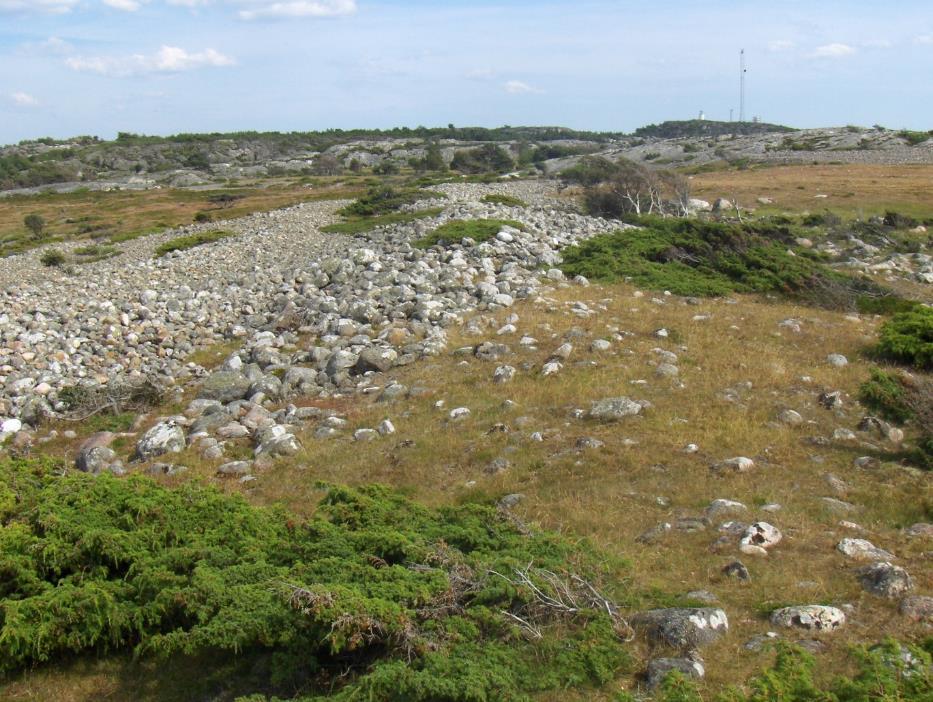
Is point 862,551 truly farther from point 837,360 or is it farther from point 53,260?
point 53,260

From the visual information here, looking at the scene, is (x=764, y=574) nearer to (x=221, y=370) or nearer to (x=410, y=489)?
(x=410, y=489)

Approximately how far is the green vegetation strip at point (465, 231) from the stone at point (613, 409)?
10.9m

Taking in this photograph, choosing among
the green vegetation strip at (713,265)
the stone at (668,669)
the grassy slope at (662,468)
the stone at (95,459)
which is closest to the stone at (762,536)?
the grassy slope at (662,468)

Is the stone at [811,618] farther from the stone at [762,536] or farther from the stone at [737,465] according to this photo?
the stone at [737,465]

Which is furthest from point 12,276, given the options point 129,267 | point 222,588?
point 222,588

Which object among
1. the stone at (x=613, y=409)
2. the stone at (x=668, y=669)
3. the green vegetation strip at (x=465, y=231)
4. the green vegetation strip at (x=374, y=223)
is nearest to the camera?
the stone at (x=668, y=669)

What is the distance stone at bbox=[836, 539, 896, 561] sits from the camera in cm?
595

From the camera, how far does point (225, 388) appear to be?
1157 cm

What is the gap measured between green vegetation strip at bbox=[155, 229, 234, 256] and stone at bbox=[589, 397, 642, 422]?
69.5 feet

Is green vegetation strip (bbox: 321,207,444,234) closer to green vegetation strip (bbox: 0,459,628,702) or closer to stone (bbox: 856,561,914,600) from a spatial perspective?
green vegetation strip (bbox: 0,459,628,702)

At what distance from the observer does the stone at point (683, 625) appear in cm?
479

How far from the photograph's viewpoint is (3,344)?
47.6 ft

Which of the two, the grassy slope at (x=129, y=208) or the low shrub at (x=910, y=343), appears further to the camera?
the grassy slope at (x=129, y=208)

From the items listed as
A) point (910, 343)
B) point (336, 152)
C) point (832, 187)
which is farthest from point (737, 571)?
point (336, 152)
